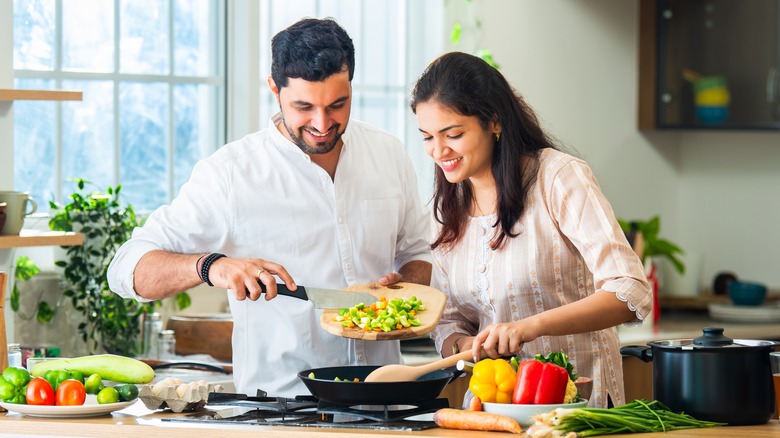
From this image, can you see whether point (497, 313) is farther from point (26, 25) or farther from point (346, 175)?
point (26, 25)

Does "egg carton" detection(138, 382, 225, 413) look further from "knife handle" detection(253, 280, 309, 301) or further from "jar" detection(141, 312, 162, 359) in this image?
"jar" detection(141, 312, 162, 359)

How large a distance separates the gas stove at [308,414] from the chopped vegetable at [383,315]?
0.20 metres

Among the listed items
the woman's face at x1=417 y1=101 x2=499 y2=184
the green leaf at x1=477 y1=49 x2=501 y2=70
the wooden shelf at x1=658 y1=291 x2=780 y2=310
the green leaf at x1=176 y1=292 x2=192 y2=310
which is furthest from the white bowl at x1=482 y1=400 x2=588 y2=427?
the wooden shelf at x1=658 y1=291 x2=780 y2=310

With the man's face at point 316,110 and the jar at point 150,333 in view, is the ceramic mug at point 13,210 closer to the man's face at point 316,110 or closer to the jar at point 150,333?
the jar at point 150,333

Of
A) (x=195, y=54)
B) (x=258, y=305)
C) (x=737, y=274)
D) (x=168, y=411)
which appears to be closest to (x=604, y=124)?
(x=737, y=274)

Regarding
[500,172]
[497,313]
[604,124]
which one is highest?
[604,124]

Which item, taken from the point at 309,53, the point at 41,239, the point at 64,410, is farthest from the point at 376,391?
the point at 41,239

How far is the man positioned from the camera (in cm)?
270

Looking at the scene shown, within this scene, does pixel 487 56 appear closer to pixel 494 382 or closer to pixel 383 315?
pixel 383 315

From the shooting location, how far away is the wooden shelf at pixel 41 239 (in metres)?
3.17

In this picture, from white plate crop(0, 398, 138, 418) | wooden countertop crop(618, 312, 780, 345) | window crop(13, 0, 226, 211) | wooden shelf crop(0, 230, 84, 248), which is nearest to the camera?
white plate crop(0, 398, 138, 418)

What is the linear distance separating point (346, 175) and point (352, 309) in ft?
1.37

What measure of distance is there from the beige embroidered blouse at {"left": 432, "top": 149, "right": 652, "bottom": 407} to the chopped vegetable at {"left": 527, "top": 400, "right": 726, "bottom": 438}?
33cm

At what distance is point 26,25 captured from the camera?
3.75 metres
